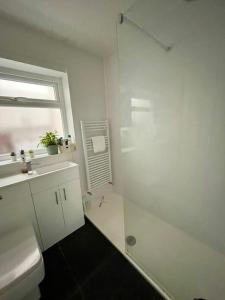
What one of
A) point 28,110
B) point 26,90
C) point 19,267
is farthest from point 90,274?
point 26,90

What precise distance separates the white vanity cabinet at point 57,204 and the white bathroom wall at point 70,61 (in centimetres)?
46

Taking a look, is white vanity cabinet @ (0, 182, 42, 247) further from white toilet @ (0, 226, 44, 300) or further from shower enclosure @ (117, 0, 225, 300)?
shower enclosure @ (117, 0, 225, 300)

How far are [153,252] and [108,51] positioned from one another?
248 cm

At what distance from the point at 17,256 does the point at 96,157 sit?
55.3 inches

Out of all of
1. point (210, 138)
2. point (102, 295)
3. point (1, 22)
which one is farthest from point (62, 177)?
point (1, 22)

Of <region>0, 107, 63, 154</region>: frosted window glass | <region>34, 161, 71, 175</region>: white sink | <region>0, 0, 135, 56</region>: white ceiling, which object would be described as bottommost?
<region>34, 161, 71, 175</region>: white sink

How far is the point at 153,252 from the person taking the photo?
125cm

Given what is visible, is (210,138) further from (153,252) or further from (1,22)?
(1,22)

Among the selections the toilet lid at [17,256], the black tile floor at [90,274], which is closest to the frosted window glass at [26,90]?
the toilet lid at [17,256]

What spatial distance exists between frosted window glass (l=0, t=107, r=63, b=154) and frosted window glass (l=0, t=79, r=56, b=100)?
0.16 m

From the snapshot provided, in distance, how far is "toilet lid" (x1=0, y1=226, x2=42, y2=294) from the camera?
792 mm

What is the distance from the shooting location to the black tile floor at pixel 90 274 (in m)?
1.02

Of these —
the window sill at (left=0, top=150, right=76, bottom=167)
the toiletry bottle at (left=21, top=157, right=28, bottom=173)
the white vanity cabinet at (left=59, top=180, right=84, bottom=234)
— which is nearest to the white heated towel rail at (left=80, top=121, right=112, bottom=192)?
the window sill at (left=0, top=150, right=76, bottom=167)

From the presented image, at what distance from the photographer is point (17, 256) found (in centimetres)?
92
